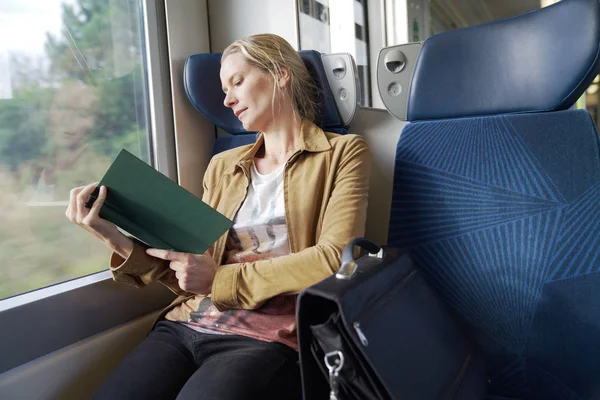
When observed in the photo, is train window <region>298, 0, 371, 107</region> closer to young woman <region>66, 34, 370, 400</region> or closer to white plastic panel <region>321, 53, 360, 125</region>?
white plastic panel <region>321, 53, 360, 125</region>

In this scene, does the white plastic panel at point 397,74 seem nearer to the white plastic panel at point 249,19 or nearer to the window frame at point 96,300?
the white plastic panel at point 249,19

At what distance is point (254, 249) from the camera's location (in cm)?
137

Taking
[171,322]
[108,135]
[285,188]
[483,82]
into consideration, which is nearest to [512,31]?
[483,82]

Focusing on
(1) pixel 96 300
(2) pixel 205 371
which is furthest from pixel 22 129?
(2) pixel 205 371

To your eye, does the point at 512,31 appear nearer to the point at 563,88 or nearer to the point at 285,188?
the point at 563,88

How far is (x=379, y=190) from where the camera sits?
1.67m

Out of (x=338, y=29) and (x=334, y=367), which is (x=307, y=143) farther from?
(x=338, y=29)

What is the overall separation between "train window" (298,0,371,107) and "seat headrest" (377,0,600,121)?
60 cm

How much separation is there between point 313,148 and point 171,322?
0.64 m

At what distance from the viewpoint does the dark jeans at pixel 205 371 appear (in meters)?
1.07

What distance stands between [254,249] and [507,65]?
0.82 meters

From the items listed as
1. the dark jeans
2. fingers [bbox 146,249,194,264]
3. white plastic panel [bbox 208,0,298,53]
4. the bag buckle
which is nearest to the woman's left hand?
fingers [bbox 146,249,194,264]

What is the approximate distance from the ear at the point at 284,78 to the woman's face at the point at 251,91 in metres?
0.02

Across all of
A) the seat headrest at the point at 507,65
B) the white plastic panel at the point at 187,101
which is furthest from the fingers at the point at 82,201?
the seat headrest at the point at 507,65
